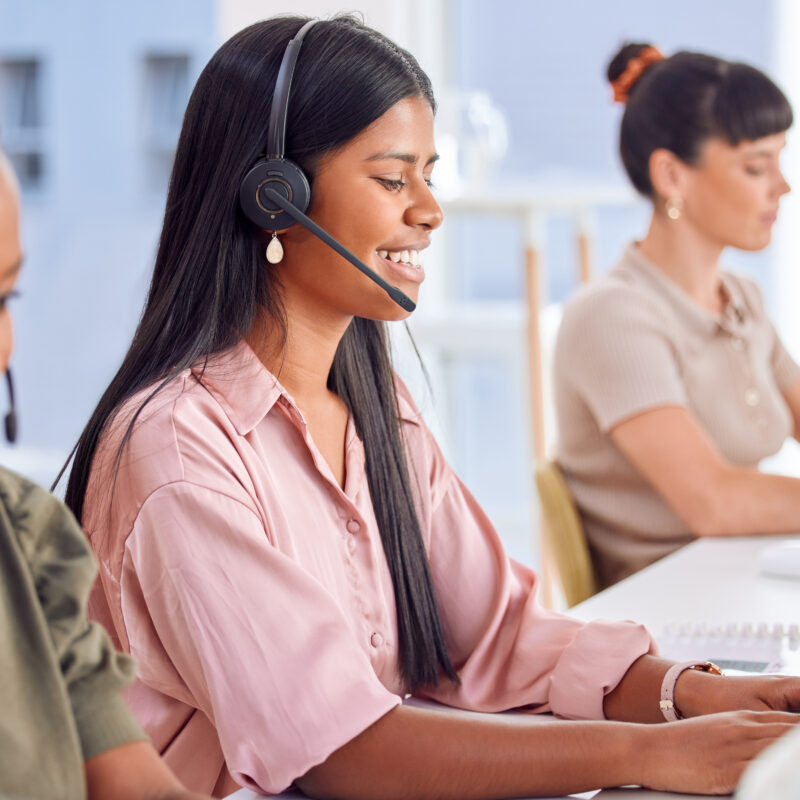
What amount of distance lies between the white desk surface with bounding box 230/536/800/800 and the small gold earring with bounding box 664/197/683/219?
68 cm

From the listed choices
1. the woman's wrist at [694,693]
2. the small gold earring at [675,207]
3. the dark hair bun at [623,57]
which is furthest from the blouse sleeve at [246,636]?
the dark hair bun at [623,57]

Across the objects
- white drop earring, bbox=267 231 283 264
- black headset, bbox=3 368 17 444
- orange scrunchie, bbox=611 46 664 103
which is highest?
orange scrunchie, bbox=611 46 664 103

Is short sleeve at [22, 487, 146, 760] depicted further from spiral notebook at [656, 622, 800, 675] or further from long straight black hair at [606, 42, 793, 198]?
long straight black hair at [606, 42, 793, 198]

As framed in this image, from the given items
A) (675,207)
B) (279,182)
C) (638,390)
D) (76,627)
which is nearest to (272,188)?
(279,182)

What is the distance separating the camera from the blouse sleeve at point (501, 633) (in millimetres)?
1106

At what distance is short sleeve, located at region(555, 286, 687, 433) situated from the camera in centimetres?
184

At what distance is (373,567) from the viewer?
1138 mm

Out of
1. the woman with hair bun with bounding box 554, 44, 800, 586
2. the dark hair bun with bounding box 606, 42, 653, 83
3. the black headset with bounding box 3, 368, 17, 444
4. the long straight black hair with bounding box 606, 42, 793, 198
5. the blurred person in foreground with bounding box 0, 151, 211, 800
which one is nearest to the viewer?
the blurred person in foreground with bounding box 0, 151, 211, 800

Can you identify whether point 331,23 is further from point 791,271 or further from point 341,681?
point 791,271

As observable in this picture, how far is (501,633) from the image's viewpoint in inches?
47.2

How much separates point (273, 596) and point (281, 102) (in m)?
0.46

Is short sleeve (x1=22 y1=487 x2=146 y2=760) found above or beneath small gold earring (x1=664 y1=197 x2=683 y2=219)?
beneath

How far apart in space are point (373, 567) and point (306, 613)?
0.21m

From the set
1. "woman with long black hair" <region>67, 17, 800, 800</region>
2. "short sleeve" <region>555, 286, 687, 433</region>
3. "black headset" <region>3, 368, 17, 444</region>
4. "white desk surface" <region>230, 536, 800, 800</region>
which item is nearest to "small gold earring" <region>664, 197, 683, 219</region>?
"short sleeve" <region>555, 286, 687, 433</region>
